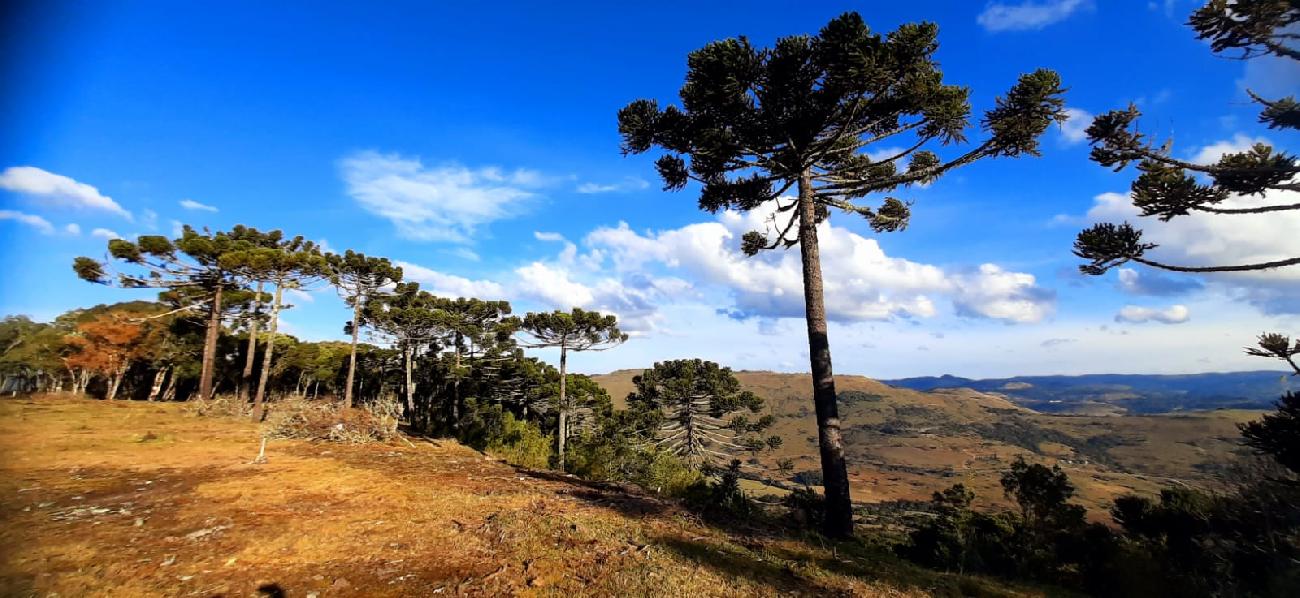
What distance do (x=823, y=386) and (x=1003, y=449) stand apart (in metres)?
164

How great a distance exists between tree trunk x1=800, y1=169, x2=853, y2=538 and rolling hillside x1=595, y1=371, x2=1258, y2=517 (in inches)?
3308

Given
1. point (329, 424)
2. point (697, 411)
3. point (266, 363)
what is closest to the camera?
point (329, 424)

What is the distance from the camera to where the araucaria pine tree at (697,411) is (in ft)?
100

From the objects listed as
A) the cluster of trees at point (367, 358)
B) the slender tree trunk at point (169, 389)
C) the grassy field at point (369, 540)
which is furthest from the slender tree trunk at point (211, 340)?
the grassy field at point (369, 540)

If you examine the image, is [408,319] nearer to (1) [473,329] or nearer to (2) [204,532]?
(1) [473,329]

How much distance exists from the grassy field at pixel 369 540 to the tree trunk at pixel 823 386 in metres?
0.98

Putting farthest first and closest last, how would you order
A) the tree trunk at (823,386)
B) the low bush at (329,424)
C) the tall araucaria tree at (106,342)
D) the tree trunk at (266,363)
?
the tall araucaria tree at (106,342) → the tree trunk at (266,363) → the low bush at (329,424) → the tree trunk at (823,386)

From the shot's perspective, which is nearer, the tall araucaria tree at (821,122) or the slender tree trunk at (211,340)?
the tall araucaria tree at (821,122)

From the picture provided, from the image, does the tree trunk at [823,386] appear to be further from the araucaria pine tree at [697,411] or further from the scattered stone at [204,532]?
the araucaria pine tree at [697,411]

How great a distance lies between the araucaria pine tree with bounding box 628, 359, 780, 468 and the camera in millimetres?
30594

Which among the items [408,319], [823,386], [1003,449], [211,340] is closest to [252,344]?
[211,340]

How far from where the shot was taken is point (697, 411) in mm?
32250

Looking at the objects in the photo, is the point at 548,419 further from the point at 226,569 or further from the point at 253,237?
the point at 226,569

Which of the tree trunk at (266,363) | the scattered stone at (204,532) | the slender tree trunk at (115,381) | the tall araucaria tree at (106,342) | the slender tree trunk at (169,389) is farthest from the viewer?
the slender tree trunk at (169,389)
